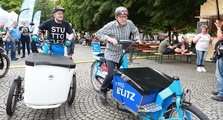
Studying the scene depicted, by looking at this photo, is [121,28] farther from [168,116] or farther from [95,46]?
[168,116]

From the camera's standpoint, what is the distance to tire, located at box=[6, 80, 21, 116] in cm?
317

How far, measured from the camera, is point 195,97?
15.8 ft

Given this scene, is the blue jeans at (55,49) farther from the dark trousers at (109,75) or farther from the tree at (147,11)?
the tree at (147,11)

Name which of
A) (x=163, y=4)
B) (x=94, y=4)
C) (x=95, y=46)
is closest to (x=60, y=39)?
(x=95, y=46)

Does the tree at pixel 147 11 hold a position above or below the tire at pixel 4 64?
above

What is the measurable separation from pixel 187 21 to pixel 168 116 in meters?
10.4

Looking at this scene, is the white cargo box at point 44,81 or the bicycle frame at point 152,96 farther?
the white cargo box at point 44,81

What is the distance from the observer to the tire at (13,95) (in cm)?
317

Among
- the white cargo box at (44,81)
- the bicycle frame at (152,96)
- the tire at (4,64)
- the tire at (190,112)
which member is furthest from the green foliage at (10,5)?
the tire at (190,112)

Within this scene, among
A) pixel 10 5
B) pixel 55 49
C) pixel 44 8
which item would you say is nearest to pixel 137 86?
pixel 55 49

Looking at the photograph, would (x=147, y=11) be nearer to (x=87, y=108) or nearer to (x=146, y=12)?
(x=146, y=12)

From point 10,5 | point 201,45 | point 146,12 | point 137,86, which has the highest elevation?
point 10,5

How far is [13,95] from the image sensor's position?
3.23 meters

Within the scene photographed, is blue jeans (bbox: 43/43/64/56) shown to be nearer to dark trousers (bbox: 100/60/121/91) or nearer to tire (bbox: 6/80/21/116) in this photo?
tire (bbox: 6/80/21/116)
